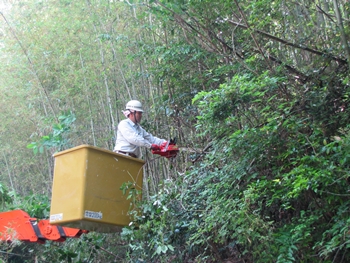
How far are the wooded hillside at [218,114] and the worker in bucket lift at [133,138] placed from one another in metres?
0.43

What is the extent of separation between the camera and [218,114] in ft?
12.6

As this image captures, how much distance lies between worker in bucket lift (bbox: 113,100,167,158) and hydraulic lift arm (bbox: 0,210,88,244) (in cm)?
96

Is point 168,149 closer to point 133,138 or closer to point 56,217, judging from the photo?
point 133,138

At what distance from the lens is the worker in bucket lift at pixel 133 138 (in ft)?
14.6

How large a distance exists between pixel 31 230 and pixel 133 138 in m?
1.40

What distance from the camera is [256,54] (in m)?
4.68

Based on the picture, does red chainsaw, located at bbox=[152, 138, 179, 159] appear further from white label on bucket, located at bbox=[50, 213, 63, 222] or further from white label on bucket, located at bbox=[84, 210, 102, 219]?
white label on bucket, located at bbox=[50, 213, 63, 222]

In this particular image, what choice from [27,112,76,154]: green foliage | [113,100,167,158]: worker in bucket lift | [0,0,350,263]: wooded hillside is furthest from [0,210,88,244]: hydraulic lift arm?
[27,112,76,154]: green foliage

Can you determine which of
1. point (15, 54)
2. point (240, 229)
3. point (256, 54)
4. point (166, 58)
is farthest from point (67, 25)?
point (240, 229)

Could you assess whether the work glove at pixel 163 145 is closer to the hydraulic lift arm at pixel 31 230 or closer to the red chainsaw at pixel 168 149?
the red chainsaw at pixel 168 149

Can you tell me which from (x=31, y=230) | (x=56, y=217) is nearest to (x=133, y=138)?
(x=56, y=217)

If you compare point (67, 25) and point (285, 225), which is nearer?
point (285, 225)

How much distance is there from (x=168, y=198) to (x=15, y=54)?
499 centimetres

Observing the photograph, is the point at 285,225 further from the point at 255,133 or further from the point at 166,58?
the point at 166,58
